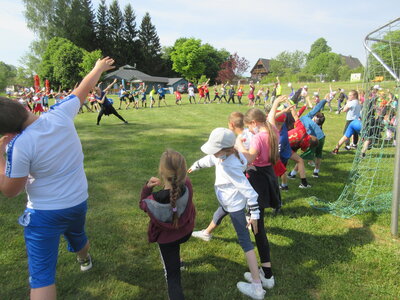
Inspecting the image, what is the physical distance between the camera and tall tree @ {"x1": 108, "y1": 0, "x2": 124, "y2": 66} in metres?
66.8

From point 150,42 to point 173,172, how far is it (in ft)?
252

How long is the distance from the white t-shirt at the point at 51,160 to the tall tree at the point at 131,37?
236ft

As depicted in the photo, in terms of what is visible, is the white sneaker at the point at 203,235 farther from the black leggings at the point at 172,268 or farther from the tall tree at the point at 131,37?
the tall tree at the point at 131,37

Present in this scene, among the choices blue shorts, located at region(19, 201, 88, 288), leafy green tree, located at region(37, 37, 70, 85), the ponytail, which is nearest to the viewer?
blue shorts, located at region(19, 201, 88, 288)

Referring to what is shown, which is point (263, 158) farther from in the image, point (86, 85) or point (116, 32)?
point (116, 32)

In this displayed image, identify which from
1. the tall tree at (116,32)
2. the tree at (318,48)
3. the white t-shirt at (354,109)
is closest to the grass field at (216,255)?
the white t-shirt at (354,109)

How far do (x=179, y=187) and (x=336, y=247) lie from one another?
260 cm

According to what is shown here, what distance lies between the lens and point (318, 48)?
109m

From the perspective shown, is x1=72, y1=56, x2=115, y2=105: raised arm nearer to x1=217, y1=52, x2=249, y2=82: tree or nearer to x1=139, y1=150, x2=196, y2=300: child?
x1=139, y1=150, x2=196, y2=300: child

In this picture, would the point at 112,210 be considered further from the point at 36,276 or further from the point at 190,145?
the point at 190,145

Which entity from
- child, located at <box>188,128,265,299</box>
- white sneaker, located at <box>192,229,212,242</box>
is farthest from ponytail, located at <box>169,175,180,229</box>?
white sneaker, located at <box>192,229,212,242</box>

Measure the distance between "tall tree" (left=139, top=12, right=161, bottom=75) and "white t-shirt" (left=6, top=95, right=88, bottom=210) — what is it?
72419mm

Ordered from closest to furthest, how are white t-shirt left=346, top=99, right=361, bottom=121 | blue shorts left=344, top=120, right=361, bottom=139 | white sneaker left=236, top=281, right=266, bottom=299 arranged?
white sneaker left=236, top=281, right=266, bottom=299, blue shorts left=344, top=120, right=361, bottom=139, white t-shirt left=346, top=99, right=361, bottom=121

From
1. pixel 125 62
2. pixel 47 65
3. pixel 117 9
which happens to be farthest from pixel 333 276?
pixel 117 9
